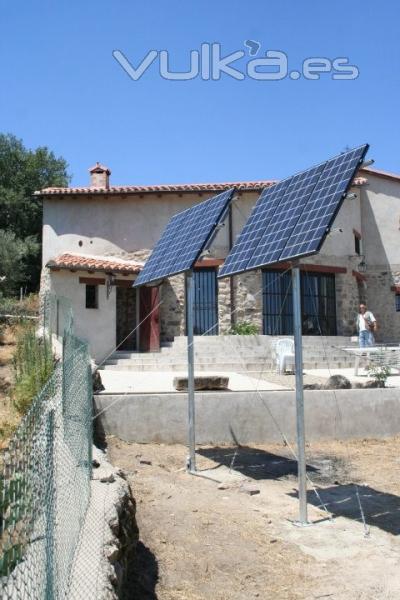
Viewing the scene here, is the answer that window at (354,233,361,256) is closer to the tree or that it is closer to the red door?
the red door

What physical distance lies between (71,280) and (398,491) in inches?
477

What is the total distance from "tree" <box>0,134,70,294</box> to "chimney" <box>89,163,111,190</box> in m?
5.45

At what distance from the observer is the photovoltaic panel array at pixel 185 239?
768 centimetres

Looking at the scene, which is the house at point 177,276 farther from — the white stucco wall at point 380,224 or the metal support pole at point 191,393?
the metal support pole at point 191,393

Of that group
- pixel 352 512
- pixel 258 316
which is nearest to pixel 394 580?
pixel 352 512

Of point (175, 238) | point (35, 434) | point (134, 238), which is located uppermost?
point (134, 238)

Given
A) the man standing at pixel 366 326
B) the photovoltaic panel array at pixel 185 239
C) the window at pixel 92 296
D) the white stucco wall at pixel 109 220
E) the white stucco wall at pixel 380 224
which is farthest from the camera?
the white stucco wall at pixel 380 224

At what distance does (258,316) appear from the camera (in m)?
18.9

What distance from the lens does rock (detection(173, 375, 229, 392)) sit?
9719 mm

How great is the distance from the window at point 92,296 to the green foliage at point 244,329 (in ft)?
14.9

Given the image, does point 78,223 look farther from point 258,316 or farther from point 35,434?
point 35,434

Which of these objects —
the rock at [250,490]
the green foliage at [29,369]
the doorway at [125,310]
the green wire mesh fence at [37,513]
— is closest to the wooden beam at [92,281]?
the doorway at [125,310]

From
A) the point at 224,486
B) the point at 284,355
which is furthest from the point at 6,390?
the point at 284,355

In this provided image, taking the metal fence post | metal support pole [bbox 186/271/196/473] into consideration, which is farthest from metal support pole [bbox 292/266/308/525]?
the metal fence post
